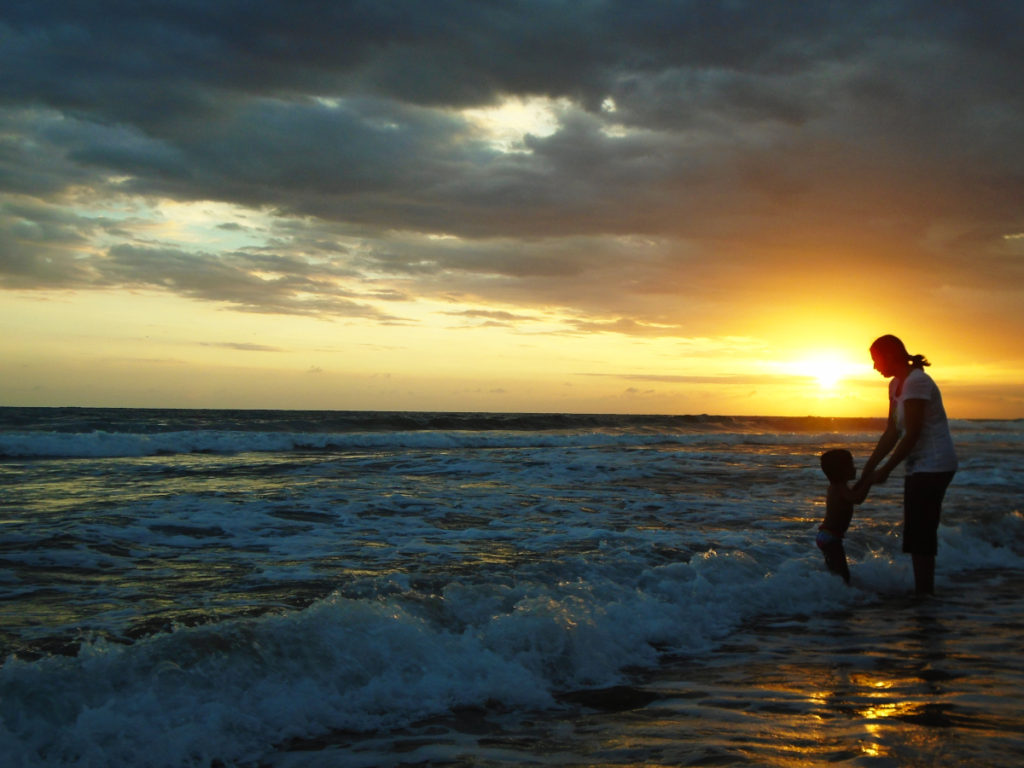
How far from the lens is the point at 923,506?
6.38 m

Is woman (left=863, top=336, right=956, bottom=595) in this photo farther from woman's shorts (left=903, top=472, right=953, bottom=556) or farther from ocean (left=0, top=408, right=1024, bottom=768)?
ocean (left=0, top=408, right=1024, bottom=768)

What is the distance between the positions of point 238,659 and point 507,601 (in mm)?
1985

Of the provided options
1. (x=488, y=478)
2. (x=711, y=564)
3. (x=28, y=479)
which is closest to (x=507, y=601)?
(x=711, y=564)

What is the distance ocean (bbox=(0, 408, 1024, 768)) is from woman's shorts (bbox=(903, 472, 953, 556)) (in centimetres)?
59

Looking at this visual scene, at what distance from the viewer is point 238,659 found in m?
4.19

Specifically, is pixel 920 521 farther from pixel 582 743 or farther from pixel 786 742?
pixel 582 743

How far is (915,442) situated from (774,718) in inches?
135

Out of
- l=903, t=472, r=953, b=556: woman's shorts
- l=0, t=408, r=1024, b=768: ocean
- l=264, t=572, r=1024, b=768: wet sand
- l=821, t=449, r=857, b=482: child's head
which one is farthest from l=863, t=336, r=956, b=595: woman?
l=264, t=572, r=1024, b=768: wet sand

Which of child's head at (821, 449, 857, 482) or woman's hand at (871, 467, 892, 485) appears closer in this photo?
woman's hand at (871, 467, 892, 485)

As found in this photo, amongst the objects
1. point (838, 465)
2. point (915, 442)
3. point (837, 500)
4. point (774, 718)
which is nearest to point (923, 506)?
point (915, 442)

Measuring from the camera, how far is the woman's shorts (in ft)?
20.7

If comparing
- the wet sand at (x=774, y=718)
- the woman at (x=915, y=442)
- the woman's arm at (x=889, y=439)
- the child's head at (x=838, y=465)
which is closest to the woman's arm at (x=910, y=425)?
the woman at (x=915, y=442)

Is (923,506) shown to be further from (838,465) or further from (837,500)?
(838,465)

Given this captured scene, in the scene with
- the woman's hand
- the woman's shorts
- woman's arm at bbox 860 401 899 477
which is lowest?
the woman's shorts
